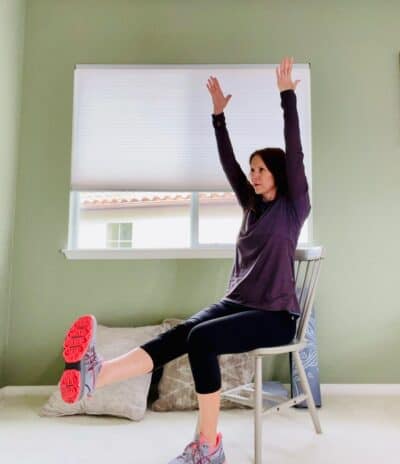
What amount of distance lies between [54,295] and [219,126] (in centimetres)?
139

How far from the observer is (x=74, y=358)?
132cm

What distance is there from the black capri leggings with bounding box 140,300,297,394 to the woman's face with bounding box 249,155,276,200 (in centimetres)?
53

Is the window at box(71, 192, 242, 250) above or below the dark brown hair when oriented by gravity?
below

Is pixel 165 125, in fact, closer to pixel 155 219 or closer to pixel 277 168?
pixel 155 219

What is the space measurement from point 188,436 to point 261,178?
1.21 meters

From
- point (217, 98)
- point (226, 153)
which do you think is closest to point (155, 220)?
point (226, 153)

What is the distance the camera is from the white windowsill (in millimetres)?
2287

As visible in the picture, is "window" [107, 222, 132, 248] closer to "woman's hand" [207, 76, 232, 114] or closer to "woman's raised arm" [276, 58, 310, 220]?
"woman's hand" [207, 76, 232, 114]

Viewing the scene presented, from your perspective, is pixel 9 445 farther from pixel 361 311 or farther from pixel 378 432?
pixel 361 311

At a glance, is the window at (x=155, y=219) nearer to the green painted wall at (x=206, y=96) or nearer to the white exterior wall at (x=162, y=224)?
the white exterior wall at (x=162, y=224)

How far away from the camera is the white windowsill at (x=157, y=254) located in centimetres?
229

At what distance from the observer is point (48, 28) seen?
7.97 feet

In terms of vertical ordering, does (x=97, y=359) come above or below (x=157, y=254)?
below

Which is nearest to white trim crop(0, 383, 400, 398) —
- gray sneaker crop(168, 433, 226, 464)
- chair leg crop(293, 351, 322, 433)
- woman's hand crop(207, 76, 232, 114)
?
chair leg crop(293, 351, 322, 433)
